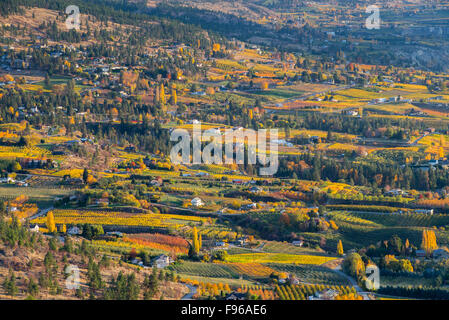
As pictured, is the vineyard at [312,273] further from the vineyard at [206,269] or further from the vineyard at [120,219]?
the vineyard at [120,219]

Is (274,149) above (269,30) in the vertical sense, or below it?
below

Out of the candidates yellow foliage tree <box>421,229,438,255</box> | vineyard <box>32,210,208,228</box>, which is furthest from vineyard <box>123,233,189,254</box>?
yellow foliage tree <box>421,229,438,255</box>

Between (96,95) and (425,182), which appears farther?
(96,95)

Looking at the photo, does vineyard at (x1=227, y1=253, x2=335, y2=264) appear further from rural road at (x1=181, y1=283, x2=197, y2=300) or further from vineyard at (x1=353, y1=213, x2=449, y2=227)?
vineyard at (x1=353, y1=213, x2=449, y2=227)

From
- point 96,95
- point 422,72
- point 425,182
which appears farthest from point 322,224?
point 422,72

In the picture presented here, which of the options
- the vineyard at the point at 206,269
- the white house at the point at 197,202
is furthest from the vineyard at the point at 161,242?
the white house at the point at 197,202

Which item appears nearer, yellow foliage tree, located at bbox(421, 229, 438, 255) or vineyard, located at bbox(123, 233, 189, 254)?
yellow foliage tree, located at bbox(421, 229, 438, 255)

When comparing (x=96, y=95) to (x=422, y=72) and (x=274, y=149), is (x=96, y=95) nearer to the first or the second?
(x=274, y=149)
